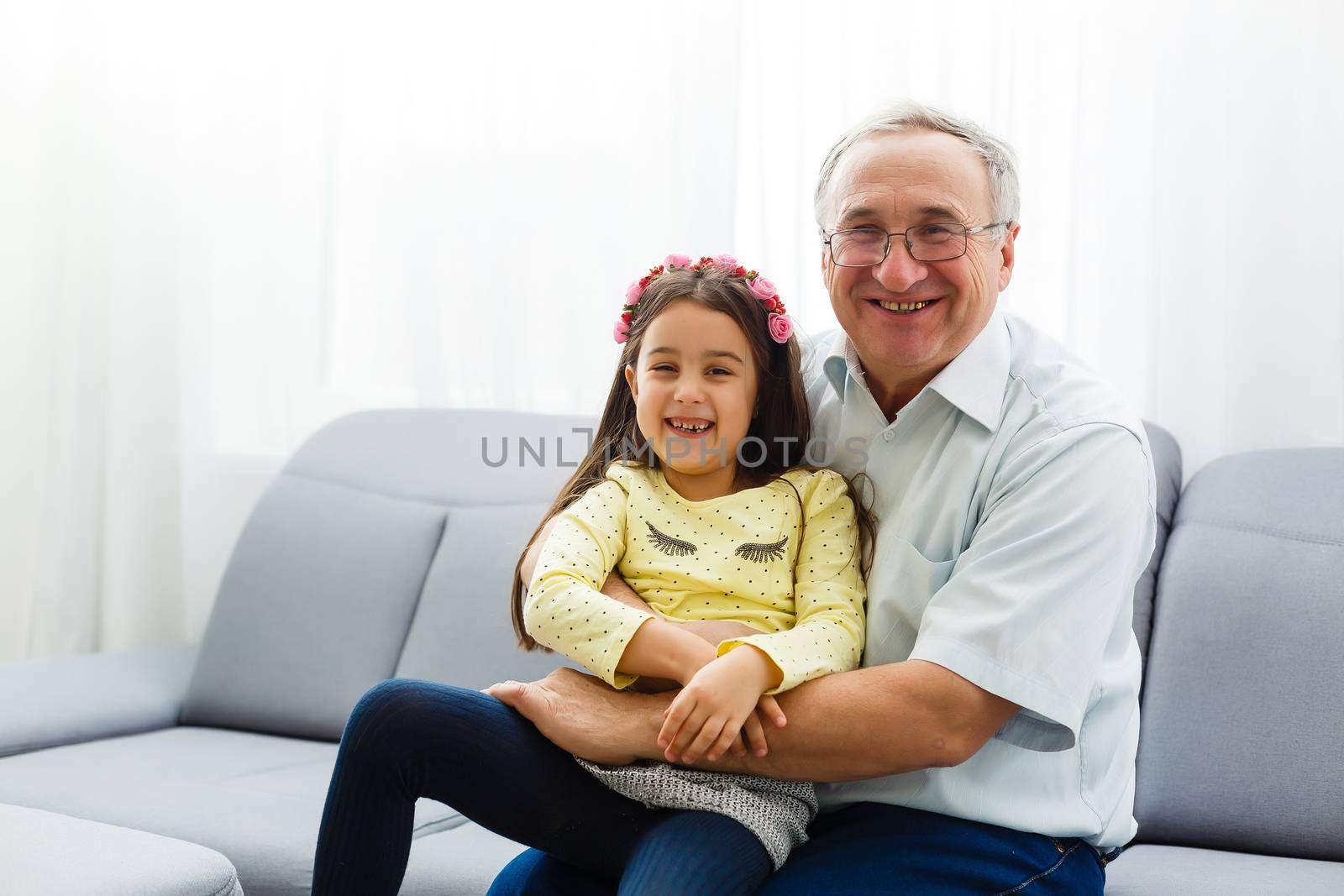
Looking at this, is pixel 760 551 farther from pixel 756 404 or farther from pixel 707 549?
pixel 756 404

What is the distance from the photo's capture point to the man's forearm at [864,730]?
129cm

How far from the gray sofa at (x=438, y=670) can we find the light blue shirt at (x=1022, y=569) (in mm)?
294

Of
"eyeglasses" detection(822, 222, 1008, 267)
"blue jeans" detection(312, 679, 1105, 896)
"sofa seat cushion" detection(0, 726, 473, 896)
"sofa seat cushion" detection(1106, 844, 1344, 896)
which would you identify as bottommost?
"sofa seat cushion" detection(0, 726, 473, 896)

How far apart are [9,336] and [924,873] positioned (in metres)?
2.80

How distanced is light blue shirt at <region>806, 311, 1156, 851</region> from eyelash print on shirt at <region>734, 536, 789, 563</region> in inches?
4.8

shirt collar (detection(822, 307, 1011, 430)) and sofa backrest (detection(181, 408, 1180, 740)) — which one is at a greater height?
A: shirt collar (detection(822, 307, 1011, 430))

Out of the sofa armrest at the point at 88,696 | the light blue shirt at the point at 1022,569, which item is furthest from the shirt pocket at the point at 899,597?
the sofa armrest at the point at 88,696

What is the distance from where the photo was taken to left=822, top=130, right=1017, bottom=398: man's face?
146 centimetres

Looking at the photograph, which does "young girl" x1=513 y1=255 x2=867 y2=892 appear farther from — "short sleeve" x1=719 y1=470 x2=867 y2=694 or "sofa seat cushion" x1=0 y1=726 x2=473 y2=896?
"sofa seat cushion" x1=0 y1=726 x2=473 y2=896

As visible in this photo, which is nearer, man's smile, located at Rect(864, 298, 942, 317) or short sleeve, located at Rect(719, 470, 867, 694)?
short sleeve, located at Rect(719, 470, 867, 694)

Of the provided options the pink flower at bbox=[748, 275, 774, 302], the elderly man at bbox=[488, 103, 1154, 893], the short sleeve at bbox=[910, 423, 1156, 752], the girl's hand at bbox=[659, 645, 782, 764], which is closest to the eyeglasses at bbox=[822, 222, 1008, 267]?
the elderly man at bbox=[488, 103, 1154, 893]

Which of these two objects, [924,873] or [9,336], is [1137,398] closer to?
[924,873]

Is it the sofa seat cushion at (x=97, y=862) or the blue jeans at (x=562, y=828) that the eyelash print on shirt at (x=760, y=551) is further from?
the sofa seat cushion at (x=97, y=862)

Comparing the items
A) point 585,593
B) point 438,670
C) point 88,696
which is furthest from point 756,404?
point 88,696
